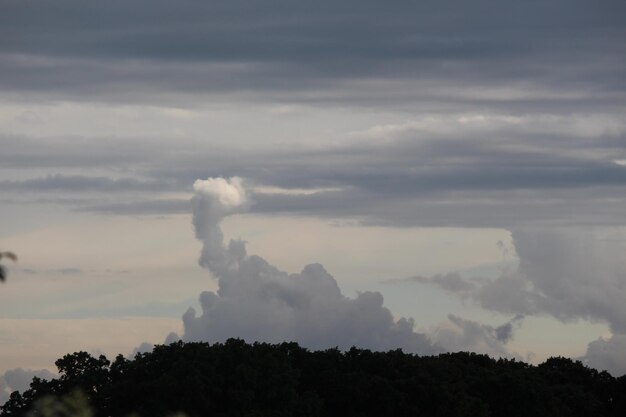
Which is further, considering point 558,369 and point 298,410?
point 558,369

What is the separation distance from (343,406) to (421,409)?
23.4ft

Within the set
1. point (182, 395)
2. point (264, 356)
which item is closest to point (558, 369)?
point (264, 356)

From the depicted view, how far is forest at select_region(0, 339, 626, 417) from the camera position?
109250mm

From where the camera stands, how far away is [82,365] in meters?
120

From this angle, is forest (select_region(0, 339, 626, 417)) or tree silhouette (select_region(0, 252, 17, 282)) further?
forest (select_region(0, 339, 626, 417))

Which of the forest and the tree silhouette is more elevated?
the forest

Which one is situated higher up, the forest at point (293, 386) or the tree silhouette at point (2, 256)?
the forest at point (293, 386)

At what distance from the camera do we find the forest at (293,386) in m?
109

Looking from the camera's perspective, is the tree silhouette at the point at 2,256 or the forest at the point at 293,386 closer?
the tree silhouette at the point at 2,256

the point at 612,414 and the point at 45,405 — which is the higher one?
the point at 612,414

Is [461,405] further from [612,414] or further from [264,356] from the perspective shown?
[612,414]

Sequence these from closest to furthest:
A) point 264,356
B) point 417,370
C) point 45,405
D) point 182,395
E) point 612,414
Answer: point 45,405 < point 182,395 < point 264,356 < point 417,370 < point 612,414

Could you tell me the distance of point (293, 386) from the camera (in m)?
112

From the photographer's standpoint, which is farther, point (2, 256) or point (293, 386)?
point (293, 386)
